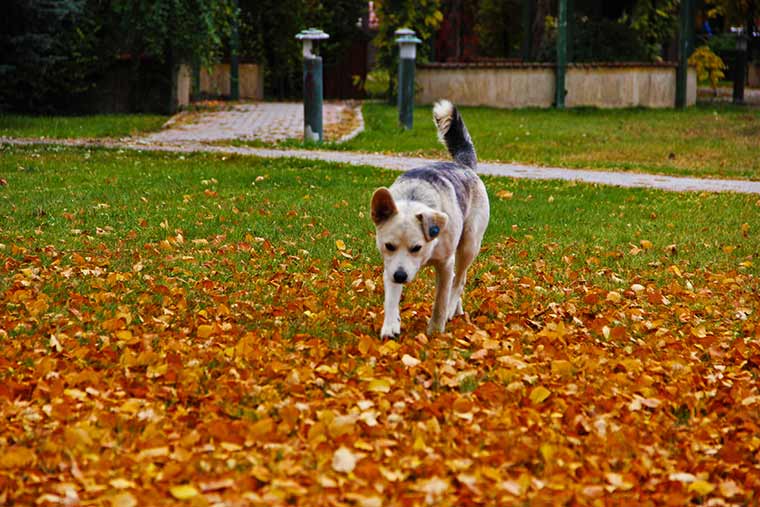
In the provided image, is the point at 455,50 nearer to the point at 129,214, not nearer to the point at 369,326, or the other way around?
the point at 129,214

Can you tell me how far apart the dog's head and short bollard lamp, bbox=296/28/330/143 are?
1135 cm

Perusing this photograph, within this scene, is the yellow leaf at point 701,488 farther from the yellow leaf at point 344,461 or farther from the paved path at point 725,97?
the paved path at point 725,97

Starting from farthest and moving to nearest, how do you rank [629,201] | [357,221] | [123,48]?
1. [123,48]
2. [629,201]
3. [357,221]

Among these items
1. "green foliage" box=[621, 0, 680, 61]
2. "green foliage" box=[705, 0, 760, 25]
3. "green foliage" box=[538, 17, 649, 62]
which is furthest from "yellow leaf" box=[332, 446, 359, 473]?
"green foliage" box=[705, 0, 760, 25]

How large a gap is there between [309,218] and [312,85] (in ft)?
23.1

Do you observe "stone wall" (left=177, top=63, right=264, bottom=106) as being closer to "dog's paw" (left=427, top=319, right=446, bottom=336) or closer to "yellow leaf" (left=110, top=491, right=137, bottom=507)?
"dog's paw" (left=427, top=319, right=446, bottom=336)

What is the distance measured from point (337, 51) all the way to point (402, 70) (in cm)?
1192

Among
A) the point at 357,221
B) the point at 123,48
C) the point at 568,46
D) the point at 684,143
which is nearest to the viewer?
the point at 357,221

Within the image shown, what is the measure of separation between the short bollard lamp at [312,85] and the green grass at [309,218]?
300cm

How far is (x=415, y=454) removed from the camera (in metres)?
4.23

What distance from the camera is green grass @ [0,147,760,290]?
8430 millimetres

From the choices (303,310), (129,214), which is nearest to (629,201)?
(129,214)

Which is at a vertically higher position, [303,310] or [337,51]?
[337,51]

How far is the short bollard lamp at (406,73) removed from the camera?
1830cm
